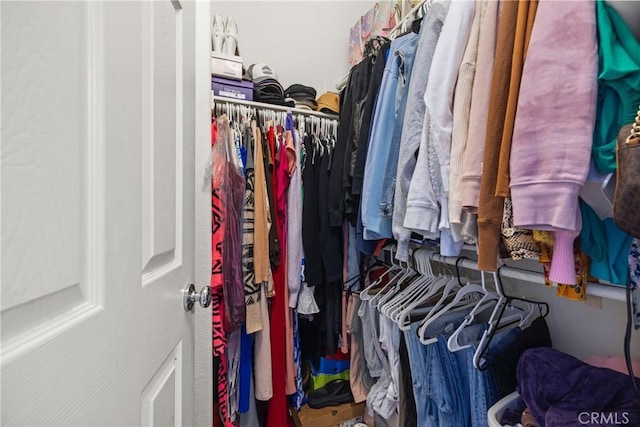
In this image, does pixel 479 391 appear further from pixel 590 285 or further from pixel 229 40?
pixel 229 40

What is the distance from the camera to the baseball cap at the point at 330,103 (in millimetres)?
1525

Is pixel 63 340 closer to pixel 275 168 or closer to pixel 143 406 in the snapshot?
pixel 143 406

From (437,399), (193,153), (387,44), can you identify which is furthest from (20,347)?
(387,44)

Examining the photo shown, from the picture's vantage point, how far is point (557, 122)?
49 cm

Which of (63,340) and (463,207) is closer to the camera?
(63,340)

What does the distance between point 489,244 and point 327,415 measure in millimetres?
1195

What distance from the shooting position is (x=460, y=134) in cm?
67

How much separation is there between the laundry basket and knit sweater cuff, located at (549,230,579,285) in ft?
1.10

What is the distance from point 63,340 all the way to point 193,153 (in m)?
0.50

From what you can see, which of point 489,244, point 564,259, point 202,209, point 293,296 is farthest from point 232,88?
point 564,259

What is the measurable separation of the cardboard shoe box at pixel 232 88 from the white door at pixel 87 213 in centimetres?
74

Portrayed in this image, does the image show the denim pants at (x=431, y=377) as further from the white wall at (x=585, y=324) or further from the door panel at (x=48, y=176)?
the door panel at (x=48, y=176)

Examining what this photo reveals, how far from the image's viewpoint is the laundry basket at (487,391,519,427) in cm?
63

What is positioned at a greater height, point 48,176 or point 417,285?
point 48,176
